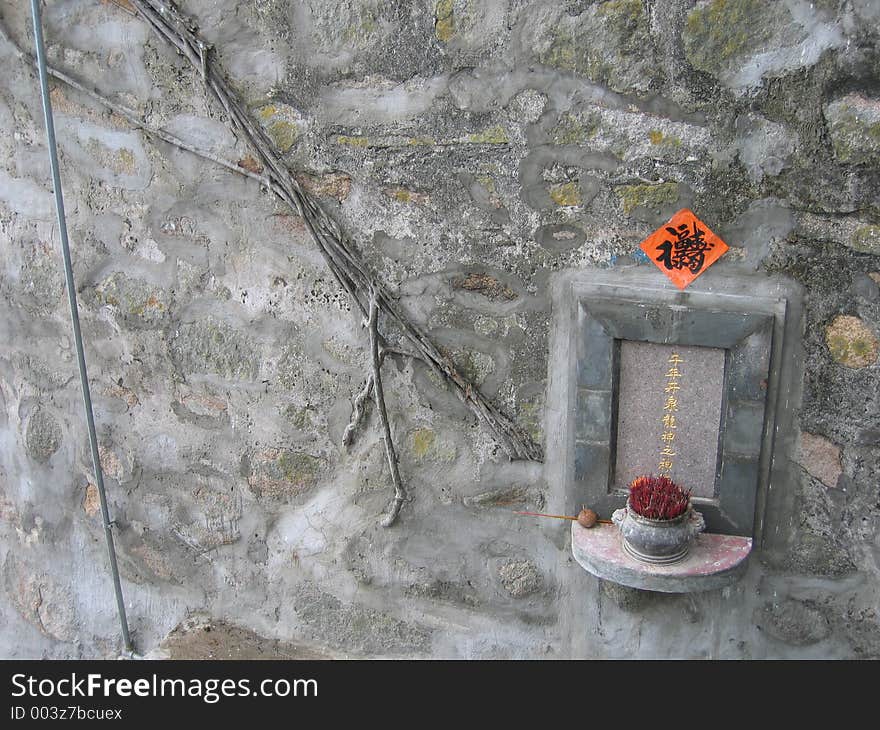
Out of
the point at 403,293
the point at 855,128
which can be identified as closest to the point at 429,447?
the point at 403,293

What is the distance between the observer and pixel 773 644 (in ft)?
8.29

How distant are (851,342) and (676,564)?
2.33 feet

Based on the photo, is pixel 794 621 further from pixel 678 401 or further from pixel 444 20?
pixel 444 20

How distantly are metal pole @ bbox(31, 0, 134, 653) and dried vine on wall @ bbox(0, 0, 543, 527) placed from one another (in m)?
0.11

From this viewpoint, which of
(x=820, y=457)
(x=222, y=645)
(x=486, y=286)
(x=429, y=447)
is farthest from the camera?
(x=222, y=645)

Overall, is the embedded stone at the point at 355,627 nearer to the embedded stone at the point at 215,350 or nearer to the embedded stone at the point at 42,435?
the embedded stone at the point at 215,350

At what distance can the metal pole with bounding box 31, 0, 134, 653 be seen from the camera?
252 cm

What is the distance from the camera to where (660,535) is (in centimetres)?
225

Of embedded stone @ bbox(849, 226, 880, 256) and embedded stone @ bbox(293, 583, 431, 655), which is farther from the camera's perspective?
embedded stone @ bbox(293, 583, 431, 655)

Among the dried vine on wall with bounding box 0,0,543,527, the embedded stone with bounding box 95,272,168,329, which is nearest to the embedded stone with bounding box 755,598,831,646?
the dried vine on wall with bounding box 0,0,543,527

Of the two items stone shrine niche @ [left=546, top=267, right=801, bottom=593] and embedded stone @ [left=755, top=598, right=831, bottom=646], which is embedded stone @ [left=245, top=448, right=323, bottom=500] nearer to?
stone shrine niche @ [left=546, top=267, right=801, bottom=593]

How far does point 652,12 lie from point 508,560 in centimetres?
155

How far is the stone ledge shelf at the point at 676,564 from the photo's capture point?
226 centimetres

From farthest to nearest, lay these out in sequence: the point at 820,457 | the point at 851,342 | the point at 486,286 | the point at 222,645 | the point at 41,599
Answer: the point at 41,599
the point at 222,645
the point at 486,286
the point at 820,457
the point at 851,342
